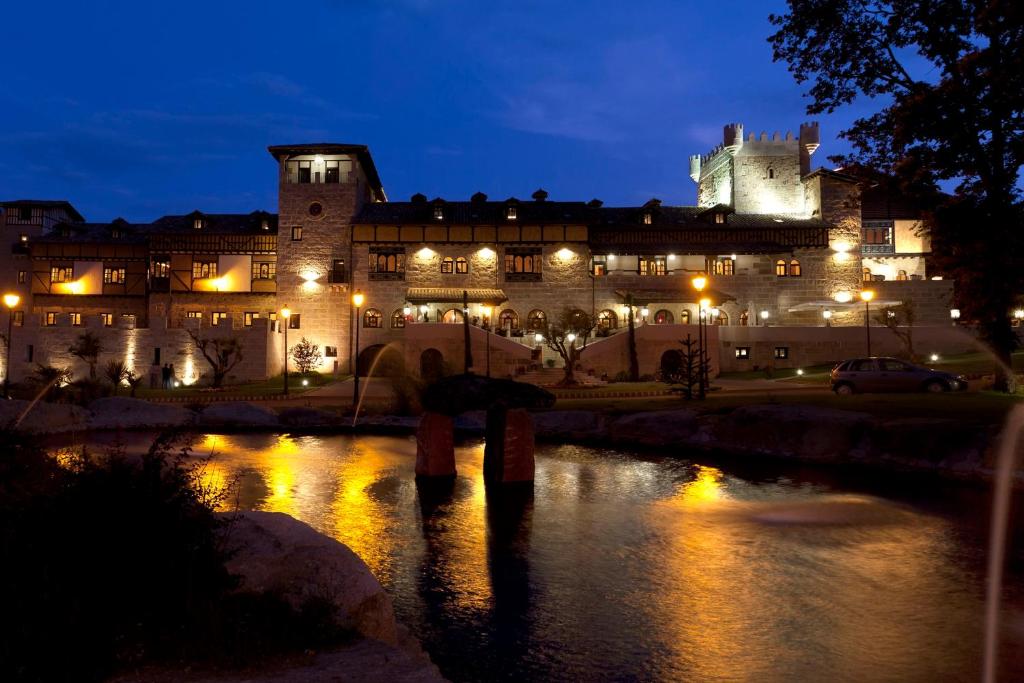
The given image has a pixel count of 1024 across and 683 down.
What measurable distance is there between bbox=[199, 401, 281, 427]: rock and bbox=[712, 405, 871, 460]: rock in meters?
13.8

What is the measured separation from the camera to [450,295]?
51438mm

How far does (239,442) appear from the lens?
19828 mm

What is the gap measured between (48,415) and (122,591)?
66.9 feet

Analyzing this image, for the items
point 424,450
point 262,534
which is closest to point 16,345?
point 424,450

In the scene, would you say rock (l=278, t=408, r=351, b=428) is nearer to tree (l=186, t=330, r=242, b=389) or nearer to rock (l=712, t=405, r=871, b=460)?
rock (l=712, t=405, r=871, b=460)

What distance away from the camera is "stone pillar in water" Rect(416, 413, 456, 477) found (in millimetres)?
14859

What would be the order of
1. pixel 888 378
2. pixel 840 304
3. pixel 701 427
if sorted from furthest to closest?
pixel 840 304
pixel 888 378
pixel 701 427

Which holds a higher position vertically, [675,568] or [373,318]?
[373,318]

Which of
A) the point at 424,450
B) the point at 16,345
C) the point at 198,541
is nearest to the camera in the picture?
the point at 198,541

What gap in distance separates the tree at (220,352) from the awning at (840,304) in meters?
38.1

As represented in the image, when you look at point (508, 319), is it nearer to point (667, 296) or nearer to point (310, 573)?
point (667, 296)

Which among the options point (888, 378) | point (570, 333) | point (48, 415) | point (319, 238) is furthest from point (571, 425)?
point (319, 238)

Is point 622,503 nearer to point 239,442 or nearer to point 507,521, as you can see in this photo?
point 507,521

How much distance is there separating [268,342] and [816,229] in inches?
1595
